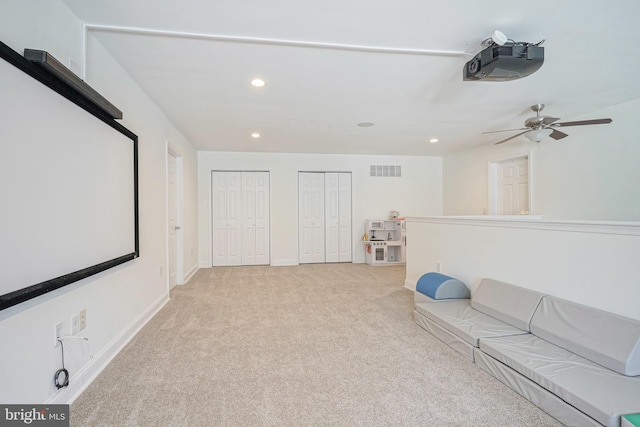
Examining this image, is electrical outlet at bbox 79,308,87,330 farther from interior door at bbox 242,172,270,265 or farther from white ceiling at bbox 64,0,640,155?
interior door at bbox 242,172,270,265

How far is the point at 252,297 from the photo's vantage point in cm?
421

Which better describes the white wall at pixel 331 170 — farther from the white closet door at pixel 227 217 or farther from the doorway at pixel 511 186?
the doorway at pixel 511 186

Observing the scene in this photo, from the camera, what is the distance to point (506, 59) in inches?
82.0

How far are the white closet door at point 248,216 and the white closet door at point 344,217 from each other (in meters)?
1.97

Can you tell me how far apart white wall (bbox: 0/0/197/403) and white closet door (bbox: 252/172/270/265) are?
2726 millimetres

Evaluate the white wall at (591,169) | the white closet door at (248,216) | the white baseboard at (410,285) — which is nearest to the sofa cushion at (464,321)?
the white baseboard at (410,285)

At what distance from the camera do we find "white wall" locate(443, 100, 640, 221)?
146 inches

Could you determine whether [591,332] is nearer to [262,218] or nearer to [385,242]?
[385,242]

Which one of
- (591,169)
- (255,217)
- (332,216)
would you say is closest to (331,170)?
(332,216)

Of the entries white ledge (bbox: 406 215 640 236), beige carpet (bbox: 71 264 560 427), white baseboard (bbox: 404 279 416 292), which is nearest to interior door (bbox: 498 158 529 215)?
white baseboard (bbox: 404 279 416 292)

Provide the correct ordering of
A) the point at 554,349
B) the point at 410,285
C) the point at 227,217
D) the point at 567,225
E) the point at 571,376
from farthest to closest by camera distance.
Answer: the point at 227,217, the point at 410,285, the point at 567,225, the point at 554,349, the point at 571,376

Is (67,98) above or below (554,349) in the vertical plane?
above

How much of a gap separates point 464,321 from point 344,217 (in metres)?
4.57

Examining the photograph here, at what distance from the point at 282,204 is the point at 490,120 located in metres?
4.23
